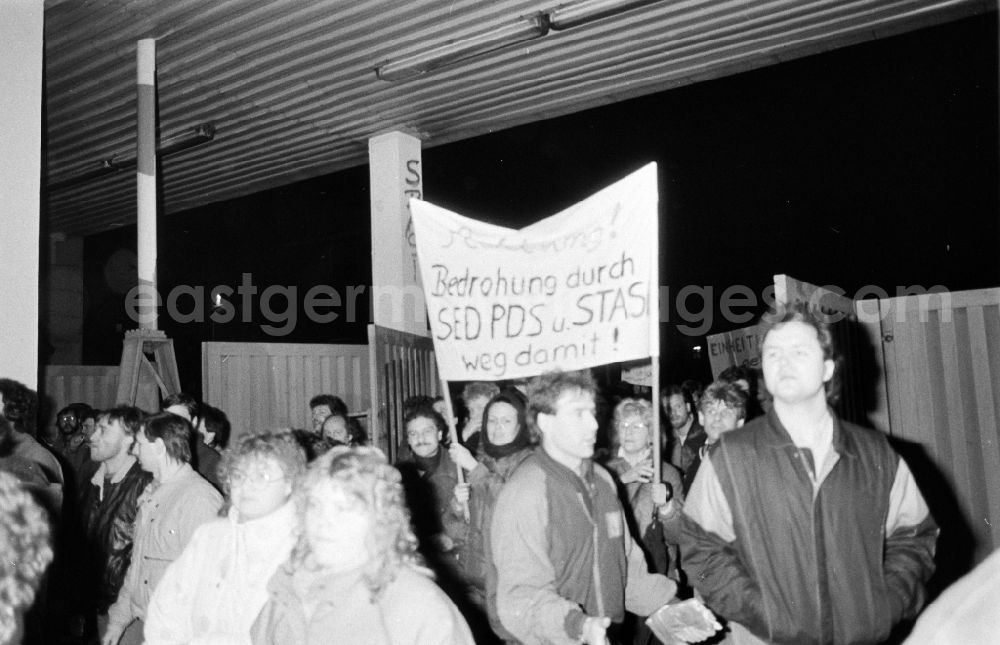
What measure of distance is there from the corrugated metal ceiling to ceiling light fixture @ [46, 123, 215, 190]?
0.13 m

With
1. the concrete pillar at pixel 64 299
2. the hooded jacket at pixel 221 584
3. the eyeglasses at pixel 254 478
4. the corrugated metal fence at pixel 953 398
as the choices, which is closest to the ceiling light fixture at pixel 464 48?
the corrugated metal fence at pixel 953 398

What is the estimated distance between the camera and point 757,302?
2420 centimetres

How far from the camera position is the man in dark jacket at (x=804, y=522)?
285 cm

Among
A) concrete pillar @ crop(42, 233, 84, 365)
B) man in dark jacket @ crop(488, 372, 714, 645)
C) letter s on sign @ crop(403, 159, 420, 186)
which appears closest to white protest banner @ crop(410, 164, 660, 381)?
man in dark jacket @ crop(488, 372, 714, 645)

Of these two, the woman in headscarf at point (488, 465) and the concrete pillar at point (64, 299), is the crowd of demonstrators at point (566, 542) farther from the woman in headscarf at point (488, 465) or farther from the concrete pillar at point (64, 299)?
the concrete pillar at point (64, 299)

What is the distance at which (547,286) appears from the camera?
179 inches

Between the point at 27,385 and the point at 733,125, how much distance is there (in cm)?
1556

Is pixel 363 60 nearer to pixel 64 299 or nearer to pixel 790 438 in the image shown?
pixel 790 438

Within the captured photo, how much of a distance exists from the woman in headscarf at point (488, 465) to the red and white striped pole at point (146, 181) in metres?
4.64

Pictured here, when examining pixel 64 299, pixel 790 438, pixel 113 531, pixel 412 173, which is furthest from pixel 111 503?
pixel 64 299

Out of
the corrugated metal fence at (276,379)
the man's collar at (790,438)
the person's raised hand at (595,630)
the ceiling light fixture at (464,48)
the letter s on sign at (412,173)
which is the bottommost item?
the person's raised hand at (595,630)

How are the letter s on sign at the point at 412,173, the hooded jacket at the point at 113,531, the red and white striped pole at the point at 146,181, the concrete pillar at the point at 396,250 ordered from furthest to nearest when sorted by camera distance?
the letter s on sign at the point at 412,173 → the concrete pillar at the point at 396,250 → the red and white striped pole at the point at 146,181 → the hooded jacket at the point at 113,531

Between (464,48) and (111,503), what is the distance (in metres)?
5.11

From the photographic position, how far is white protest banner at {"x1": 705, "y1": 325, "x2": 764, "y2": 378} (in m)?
8.55
